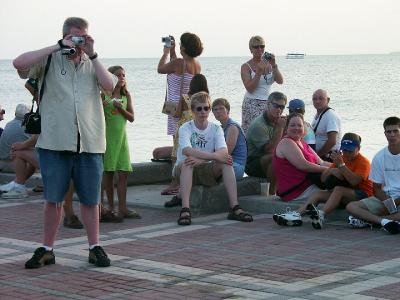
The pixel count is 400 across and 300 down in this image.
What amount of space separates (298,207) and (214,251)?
72.5 inches

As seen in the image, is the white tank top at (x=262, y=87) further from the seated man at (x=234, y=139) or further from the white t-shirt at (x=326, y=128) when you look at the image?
the seated man at (x=234, y=139)

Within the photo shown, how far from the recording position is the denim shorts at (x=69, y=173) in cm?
834

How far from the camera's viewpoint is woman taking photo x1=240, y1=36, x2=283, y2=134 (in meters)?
12.9

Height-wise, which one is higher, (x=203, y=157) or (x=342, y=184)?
(x=203, y=157)

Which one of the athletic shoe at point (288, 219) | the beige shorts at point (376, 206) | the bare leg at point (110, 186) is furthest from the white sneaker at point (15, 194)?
the beige shorts at point (376, 206)

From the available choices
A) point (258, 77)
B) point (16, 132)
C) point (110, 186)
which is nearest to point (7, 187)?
point (16, 132)

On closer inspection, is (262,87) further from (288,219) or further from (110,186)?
(288,219)

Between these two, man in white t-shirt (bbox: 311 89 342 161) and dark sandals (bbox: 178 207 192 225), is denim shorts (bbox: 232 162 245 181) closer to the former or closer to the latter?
dark sandals (bbox: 178 207 192 225)

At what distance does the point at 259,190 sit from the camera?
11648 mm

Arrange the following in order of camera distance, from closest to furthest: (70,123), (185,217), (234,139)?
(70,123)
(185,217)
(234,139)

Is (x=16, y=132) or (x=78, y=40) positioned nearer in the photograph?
(x=78, y=40)

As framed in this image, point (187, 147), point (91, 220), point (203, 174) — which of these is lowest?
point (91, 220)

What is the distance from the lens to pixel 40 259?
8.37 m

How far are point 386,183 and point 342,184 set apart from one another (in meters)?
0.52
